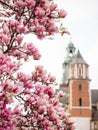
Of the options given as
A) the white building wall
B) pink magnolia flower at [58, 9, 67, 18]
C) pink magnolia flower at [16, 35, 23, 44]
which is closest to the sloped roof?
the white building wall

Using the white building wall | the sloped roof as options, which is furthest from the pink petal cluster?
the sloped roof

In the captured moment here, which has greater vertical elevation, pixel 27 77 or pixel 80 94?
pixel 80 94

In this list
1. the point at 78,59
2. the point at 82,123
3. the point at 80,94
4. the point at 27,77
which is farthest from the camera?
the point at 78,59

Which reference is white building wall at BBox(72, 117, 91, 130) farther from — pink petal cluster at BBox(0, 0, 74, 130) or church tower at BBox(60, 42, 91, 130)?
pink petal cluster at BBox(0, 0, 74, 130)

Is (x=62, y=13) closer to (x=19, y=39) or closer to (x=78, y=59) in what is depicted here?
(x=19, y=39)

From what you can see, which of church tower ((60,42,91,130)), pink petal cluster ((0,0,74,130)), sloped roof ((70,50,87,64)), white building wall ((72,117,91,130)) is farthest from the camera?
sloped roof ((70,50,87,64))

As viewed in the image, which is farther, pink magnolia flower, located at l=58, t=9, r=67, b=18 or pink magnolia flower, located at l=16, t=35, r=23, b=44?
pink magnolia flower, located at l=58, t=9, r=67, b=18

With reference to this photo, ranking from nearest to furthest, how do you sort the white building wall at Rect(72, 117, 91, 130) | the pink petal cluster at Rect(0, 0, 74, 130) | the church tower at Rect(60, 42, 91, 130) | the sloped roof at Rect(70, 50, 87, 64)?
the pink petal cluster at Rect(0, 0, 74, 130) < the white building wall at Rect(72, 117, 91, 130) < the church tower at Rect(60, 42, 91, 130) < the sloped roof at Rect(70, 50, 87, 64)

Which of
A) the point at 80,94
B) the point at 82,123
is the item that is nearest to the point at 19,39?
the point at 82,123

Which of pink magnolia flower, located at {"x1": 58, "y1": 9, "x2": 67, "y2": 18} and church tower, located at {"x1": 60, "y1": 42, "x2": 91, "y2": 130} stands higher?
church tower, located at {"x1": 60, "y1": 42, "x2": 91, "y2": 130}

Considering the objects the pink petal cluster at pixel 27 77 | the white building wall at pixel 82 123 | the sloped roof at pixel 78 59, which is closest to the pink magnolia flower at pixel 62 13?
the pink petal cluster at pixel 27 77

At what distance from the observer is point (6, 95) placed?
4.23 metres

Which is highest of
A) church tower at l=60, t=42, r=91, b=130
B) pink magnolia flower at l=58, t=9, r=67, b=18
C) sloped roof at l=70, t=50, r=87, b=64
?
sloped roof at l=70, t=50, r=87, b=64

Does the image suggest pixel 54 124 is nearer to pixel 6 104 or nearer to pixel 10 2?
pixel 6 104
